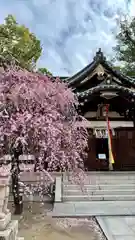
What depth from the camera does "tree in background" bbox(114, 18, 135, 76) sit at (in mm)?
30950

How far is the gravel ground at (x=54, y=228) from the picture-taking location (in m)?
5.92

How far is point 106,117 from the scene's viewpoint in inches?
553

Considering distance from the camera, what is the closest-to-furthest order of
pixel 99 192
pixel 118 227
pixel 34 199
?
pixel 118 227, pixel 34 199, pixel 99 192

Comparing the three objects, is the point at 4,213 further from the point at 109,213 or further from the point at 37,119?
the point at 109,213

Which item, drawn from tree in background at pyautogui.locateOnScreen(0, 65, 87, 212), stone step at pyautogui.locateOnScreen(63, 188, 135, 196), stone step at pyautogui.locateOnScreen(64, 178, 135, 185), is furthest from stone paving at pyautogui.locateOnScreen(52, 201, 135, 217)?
stone step at pyautogui.locateOnScreen(64, 178, 135, 185)

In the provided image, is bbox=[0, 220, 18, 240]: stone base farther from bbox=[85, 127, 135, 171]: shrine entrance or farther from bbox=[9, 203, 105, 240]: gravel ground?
bbox=[85, 127, 135, 171]: shrine entrance

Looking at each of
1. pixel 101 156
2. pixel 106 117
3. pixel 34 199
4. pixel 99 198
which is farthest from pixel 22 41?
pixel 99 198

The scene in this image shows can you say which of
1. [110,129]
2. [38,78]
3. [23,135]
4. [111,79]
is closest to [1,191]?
[23,135]

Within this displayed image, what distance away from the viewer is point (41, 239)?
5699 mm

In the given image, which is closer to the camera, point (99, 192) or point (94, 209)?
point (94, 209)

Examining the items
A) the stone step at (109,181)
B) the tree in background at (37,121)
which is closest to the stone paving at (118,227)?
the tree in background at (37,121)

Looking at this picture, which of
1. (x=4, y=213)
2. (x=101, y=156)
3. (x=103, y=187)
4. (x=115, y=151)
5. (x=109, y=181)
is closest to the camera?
(x=4, y=213)

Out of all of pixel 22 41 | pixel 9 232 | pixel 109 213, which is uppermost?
pixel 22 41

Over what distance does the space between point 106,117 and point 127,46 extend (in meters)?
20.3
